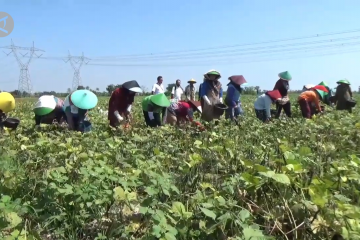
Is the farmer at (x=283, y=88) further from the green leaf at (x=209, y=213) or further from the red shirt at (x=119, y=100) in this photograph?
the green leaf at (x=209, y=213)

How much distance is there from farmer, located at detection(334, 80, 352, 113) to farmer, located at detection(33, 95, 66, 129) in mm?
5367

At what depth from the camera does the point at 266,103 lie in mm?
7289

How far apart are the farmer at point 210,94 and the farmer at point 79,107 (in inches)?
71.8

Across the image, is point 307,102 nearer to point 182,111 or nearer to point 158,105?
point 182,111

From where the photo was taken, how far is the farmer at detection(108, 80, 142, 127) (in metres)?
5.94

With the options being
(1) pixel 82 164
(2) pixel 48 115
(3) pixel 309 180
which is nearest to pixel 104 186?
(1) pixel 82 164

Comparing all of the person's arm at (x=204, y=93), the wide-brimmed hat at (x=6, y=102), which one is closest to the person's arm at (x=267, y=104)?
the person's arm at (x=204, y=93)

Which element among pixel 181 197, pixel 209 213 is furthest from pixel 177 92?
pixel 209 213

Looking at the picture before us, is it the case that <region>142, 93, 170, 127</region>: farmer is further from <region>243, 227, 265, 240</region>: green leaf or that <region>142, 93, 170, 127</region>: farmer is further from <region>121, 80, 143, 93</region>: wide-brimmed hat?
<region>243, 227, 265, 240</region>: green leaf

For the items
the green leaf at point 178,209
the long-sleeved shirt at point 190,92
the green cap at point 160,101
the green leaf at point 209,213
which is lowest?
the long-sleeved shirt at point 190,92

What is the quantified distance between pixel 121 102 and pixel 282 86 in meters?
3.10

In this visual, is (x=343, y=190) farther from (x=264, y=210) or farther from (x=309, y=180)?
(x=264, y=210)

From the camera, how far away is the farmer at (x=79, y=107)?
5590 mm

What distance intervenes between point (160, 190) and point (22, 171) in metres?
1.27
